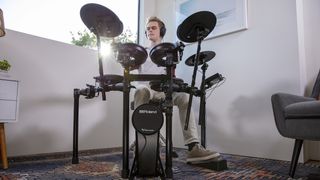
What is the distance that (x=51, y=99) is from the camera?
1.99m

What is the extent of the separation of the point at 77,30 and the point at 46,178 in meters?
1.52

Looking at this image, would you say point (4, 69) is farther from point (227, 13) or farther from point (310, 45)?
point (310, 45)

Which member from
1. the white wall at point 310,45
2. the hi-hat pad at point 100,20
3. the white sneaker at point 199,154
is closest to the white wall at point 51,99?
the hi-hat pad at point 100,20

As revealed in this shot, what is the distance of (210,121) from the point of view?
2350 millimetres

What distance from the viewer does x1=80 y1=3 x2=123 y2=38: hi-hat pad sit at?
1.20 m

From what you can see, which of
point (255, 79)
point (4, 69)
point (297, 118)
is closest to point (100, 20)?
point (4, 69)

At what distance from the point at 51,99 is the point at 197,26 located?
1335 mm

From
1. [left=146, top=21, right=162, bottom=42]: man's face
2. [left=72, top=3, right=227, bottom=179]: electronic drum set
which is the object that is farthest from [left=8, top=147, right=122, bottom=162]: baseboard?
[left=146, top=21, right=162, bottom=42]: man's face

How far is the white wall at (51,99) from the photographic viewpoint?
5.96ft

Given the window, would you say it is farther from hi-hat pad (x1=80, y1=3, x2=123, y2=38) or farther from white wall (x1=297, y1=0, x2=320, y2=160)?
white wall (x1=297, y1=0, x2=320, y2=160)

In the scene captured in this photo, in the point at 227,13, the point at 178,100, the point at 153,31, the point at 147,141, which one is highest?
the point at 227,13

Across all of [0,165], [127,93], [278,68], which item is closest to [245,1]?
[278,68]

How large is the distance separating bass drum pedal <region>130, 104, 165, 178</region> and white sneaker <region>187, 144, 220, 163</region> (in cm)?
43

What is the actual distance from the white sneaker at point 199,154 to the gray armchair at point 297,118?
427 millimetres
